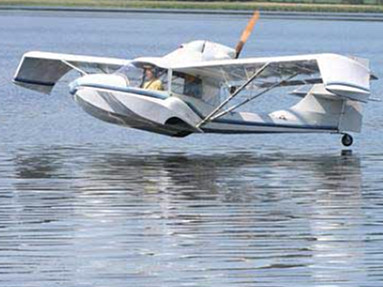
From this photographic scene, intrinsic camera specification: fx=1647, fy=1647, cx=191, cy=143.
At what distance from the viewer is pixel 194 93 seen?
24.3 metres

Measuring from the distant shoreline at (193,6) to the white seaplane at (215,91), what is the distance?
80319 millimetres

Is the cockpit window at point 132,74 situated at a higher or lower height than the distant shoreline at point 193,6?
higher

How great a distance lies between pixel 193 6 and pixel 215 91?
3626 inches

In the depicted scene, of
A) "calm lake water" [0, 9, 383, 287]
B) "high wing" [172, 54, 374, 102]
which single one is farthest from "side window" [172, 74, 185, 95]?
"calm lake water" [0, 9, 383, 287]

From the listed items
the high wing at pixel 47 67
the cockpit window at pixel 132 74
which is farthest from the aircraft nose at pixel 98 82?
the high wing at pixel 47 67

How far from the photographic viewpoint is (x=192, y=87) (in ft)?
79.6

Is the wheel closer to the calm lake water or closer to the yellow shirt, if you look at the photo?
the calm lake water

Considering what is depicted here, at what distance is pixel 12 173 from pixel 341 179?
4140 millimetres

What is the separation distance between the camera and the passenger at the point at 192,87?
24.1m

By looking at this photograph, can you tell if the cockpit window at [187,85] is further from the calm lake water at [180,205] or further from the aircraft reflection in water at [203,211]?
the aircraft reflection in water at [203,211]

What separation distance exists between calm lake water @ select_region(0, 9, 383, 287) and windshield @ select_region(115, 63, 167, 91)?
949 mm

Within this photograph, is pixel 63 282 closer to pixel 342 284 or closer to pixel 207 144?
pixel 342 284

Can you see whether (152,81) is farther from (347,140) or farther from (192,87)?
(347,140)

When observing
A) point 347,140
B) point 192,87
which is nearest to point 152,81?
point 192,87
